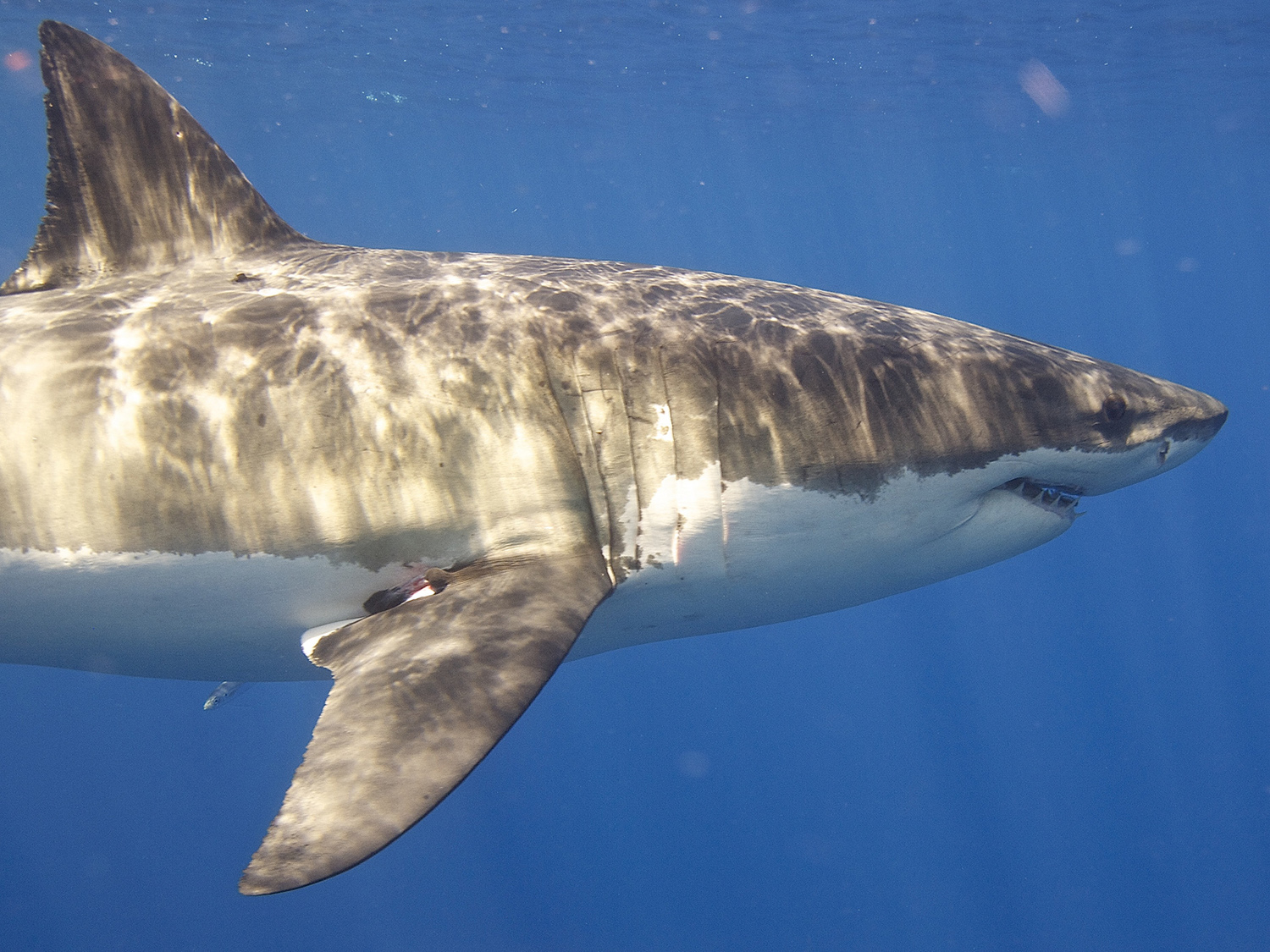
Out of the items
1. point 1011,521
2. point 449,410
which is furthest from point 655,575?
point 1011,521

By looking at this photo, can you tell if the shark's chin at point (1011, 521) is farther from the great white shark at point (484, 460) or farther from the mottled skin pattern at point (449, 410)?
the mottled skin pattern at point (449, 410)

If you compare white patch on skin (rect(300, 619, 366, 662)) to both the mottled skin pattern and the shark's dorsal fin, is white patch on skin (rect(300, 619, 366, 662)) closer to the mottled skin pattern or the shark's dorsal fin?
the mottled skin pattern

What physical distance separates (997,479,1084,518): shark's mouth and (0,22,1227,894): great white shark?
0.04ft

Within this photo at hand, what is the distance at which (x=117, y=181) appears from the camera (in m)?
3.79

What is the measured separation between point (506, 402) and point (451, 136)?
2061 inches

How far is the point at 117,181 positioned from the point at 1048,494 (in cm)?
456

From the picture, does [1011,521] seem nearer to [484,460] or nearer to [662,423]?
[662,423]

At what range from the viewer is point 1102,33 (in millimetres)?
24031

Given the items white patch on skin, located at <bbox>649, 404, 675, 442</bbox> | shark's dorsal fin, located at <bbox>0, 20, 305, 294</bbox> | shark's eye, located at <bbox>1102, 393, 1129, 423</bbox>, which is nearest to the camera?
white patch on skin, located at <bbox>649, 404, 675, 442</bbox>

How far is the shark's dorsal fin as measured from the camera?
3.69 meters

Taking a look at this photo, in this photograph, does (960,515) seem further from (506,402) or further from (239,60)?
(239,60)

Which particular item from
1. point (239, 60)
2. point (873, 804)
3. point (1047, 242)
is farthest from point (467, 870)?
point (1047, 242)

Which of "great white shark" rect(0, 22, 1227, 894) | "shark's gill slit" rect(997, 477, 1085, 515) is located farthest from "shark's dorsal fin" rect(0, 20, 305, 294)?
"shark's gill slit" rect(997, 477, 1085, 515)

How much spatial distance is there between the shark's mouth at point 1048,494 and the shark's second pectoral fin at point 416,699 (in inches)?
72.9
